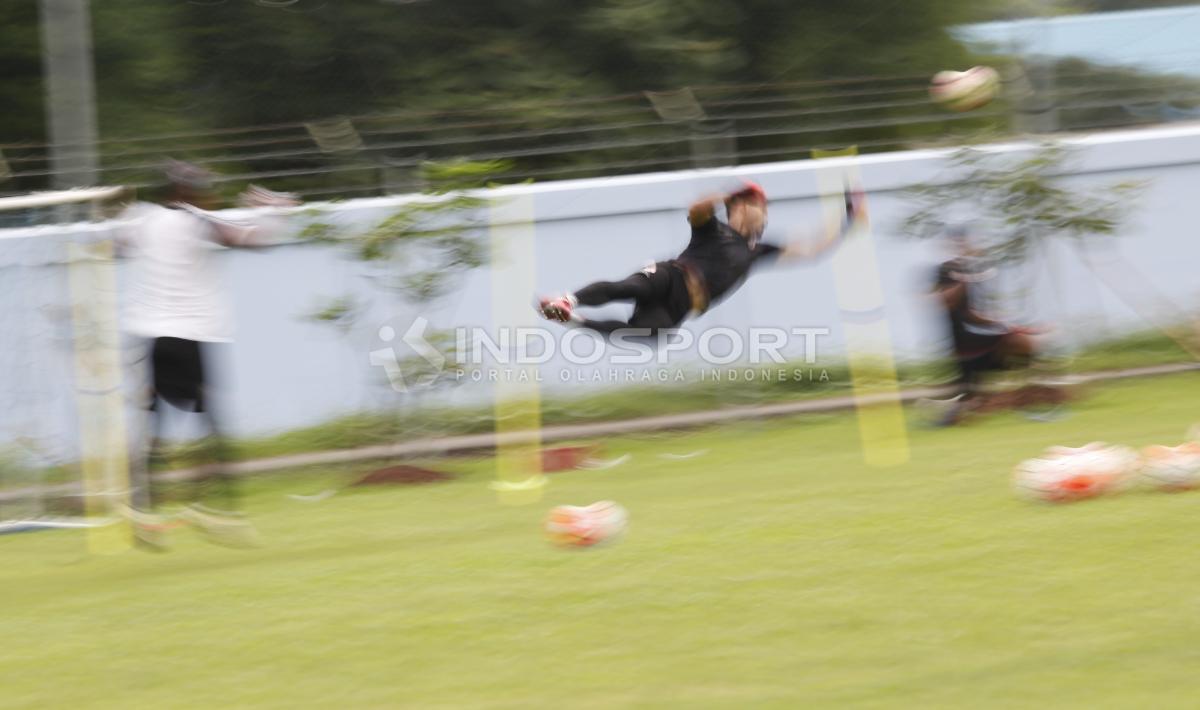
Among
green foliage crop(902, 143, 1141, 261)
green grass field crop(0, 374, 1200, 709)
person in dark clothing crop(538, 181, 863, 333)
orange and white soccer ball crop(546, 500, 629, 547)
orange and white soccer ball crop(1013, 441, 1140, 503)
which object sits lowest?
green grass field crop(0, 374, 1200, 709)

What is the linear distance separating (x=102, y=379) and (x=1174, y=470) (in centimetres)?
549

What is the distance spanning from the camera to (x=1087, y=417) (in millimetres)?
11172

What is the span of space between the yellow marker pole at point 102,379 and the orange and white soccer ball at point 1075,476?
15.2ft

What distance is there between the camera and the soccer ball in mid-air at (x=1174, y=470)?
6766 millimetres

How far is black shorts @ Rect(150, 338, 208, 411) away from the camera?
7.86 meters

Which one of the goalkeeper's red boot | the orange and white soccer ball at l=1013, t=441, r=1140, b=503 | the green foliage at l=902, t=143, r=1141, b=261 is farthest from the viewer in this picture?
the green foliage at l=902, t=143, r=1141, b=261

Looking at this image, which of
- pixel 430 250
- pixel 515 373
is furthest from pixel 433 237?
pixel 515 373

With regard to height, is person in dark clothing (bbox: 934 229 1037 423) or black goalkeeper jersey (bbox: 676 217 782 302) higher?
black goalkeeper jersey (bbox: 676 217 782 302)

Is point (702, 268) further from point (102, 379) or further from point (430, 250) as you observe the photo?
point (430, 250)

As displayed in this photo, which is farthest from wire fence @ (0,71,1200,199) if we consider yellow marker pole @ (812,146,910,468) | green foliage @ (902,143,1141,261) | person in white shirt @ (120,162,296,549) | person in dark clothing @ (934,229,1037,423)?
person in white shirt @ (120,162,296,549)

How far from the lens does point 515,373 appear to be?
12.3 meters

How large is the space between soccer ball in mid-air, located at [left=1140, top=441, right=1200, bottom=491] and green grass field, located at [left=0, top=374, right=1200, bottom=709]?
0.21 metres

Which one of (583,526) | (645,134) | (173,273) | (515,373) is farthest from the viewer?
(645,134)

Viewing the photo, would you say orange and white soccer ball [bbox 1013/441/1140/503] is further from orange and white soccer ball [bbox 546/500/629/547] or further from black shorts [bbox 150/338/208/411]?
black shorts [bbox 150/338/208/411]
